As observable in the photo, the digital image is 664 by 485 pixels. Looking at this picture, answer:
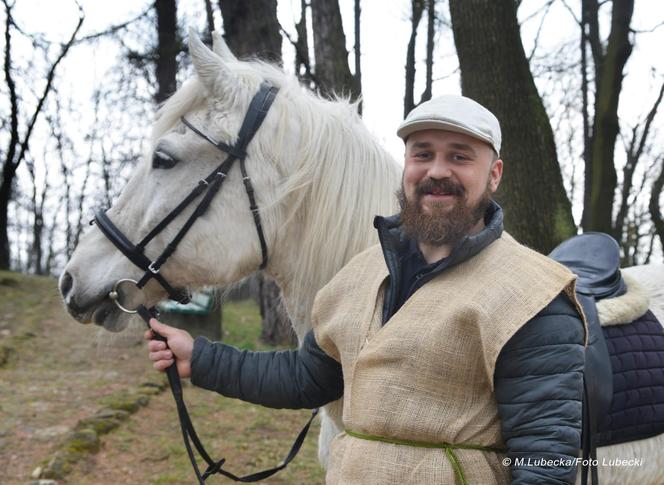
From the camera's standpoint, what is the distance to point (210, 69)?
1.96 metres

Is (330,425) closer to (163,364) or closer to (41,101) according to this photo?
(163,364)

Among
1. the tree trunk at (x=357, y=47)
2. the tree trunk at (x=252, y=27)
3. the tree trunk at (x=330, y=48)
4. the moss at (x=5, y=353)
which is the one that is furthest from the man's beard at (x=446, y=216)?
the tree trunk at (x=357, y=47)

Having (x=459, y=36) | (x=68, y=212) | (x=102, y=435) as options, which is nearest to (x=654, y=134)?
(x=459, y=36)

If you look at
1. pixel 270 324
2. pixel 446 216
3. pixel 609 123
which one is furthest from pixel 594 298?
pixel 270 324

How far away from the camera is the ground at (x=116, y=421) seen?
4.19 m

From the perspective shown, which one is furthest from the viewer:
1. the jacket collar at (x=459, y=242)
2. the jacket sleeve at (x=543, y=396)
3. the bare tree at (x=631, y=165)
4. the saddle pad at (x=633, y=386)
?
the bare tree at (x=631, y=165)

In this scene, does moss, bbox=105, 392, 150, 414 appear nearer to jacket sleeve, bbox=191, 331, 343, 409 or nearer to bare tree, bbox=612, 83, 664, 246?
jacket sleeve, bbox=191, 331, 343, 409

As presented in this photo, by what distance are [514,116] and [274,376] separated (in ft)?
9.48

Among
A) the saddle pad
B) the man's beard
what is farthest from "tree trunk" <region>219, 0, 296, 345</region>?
the man's beard

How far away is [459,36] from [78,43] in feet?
18.9

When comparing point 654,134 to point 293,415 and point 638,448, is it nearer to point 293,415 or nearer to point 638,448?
point 293,415

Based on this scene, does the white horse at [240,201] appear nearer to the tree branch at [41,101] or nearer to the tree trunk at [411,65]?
the tree trunk at [411,65]

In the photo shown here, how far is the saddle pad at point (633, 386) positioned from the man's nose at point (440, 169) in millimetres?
846

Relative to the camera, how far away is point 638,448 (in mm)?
1873
